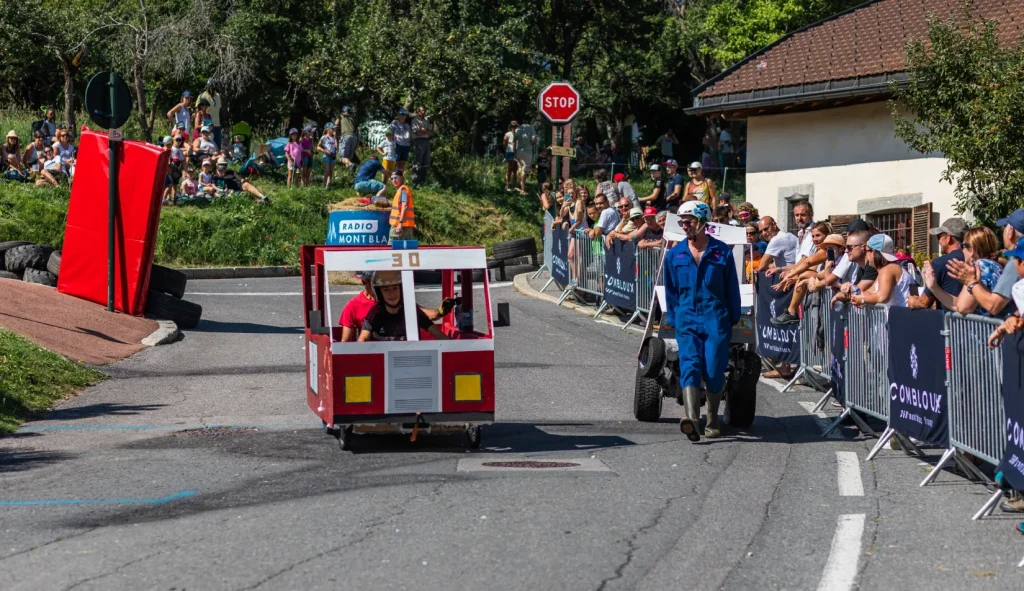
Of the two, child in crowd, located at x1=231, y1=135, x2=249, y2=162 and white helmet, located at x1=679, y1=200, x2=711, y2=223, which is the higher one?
child in crowd, located at x1=231, y1=135, x2=249, y2=162

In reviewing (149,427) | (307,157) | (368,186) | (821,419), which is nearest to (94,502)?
(149,427)

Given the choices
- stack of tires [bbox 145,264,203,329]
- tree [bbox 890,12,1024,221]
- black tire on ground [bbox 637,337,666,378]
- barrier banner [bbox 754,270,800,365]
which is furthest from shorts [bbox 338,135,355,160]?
Result: black tire on ground [bbox 637,337,666,378]

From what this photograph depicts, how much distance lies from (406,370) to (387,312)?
705 millimetres

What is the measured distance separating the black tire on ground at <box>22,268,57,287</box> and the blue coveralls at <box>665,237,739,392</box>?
12.7m

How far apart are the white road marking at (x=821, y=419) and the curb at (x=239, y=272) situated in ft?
58.2

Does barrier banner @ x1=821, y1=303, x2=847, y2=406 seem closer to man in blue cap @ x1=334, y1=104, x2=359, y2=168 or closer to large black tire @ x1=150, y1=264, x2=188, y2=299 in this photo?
large black tire @ x1=150, y1=264, x2=188, y2=299

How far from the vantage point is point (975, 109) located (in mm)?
16766

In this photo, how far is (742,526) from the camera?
7.64 meters

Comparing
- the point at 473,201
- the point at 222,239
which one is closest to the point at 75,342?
the point at 222,239

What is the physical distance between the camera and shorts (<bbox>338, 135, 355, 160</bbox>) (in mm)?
33562

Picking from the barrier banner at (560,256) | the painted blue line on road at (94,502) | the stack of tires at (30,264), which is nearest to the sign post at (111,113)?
the stack of tires at (30,264)

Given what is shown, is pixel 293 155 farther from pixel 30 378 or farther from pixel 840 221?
pixel 30 378

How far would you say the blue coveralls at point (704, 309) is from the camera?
35.2 feet

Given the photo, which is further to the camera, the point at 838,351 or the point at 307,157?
the point at 307,157
